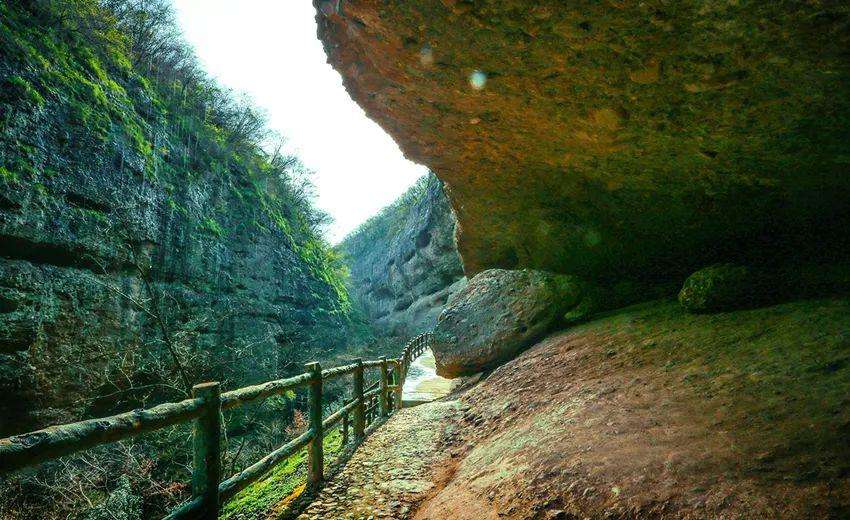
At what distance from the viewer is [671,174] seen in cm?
494

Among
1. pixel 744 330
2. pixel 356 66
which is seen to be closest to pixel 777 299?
pixel 744 330

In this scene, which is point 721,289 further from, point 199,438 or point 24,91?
point 24,91

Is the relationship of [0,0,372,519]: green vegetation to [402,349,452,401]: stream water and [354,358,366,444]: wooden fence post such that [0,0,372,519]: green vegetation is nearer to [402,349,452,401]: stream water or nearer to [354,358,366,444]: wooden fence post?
[354,358,366,444]: wooden fence post

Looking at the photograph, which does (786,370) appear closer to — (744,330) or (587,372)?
(744,330)

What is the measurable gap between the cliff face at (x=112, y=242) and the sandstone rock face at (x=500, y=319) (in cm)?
472

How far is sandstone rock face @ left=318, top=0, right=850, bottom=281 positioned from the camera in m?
3.06

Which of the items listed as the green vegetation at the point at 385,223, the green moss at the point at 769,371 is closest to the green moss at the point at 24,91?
the green moss at the point at 769,371

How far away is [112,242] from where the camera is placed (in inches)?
417

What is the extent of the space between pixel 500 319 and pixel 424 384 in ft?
20.2

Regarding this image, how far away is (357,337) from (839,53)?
76.7ft

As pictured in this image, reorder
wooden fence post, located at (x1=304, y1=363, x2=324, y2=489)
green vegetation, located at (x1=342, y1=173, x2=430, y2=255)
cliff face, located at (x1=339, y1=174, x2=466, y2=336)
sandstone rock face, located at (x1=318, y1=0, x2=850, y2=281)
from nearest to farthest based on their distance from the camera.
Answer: sandstone rock face, located at (x1=318, y1=0, x2=850, y2=281), wooden fence post, located at (x1=304, y1=363, x2=324, y2=489), cliff face, located at (x1=339, y1=174, x2=466, y2=336), green vegetation, located at (x1=342, y1=173, x2=430, y2=255)

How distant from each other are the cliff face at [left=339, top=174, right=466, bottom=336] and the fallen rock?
22.1 m

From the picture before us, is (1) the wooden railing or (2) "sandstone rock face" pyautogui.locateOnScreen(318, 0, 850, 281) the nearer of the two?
(1) the wooden railing

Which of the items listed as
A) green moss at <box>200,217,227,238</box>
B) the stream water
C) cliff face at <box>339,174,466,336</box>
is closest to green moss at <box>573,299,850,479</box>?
the stream water
